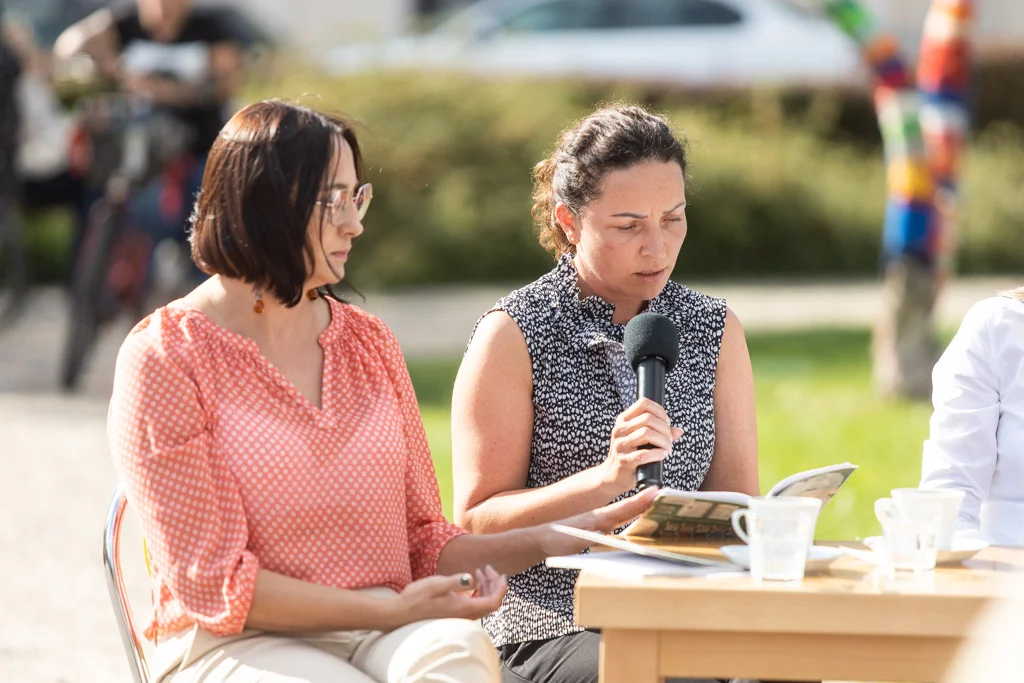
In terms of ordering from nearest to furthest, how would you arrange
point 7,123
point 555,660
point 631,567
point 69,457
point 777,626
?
1. point 777,626
2. point 631,567
3. point 555,660
4. point 69,457
5. point 7,123

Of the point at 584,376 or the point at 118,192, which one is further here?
the point at 118,192

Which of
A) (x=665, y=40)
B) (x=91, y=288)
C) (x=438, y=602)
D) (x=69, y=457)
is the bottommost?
(x=69, y=457)

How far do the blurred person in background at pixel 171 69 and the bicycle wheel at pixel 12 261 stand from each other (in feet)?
4.07

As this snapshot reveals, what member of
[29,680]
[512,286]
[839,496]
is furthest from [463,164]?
[29,680]

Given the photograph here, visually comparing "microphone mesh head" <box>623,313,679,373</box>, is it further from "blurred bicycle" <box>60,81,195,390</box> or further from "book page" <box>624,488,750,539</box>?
"blurred bicycle" <box>60,81,195,390</box>

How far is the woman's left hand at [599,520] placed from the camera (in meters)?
2.66

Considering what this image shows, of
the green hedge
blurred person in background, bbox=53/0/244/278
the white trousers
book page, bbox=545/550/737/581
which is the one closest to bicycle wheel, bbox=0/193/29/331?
blurred person in background, bbox=53/0/244/278

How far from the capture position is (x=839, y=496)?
21.1 feet

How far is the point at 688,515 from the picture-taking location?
8.16ft

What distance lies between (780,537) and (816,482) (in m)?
0.36

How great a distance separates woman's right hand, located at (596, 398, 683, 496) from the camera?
100 inches

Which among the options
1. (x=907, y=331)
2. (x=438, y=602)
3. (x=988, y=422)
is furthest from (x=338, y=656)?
(x=907, y=331)

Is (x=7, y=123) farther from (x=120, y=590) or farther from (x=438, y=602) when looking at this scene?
(x=438, y=602)

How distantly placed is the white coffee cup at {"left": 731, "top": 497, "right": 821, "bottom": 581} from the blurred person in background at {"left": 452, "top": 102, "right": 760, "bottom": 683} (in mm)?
698
